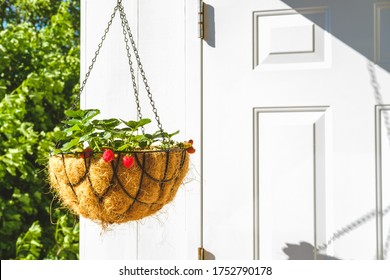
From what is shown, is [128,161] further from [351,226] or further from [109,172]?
[351,226]

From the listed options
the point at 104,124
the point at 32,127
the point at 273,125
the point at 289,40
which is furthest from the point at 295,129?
the point at 32,127

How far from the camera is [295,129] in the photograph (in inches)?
64.4

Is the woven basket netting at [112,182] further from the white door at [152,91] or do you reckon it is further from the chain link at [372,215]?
the chain link at [372,215]

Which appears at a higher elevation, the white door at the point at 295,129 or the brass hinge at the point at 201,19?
the brass hinge at the point at 201,19

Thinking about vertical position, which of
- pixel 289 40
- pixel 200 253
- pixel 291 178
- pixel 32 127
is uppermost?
pixel 289 40

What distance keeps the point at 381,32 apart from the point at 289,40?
1.01ft

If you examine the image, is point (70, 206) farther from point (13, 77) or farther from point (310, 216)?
point (13, 77)

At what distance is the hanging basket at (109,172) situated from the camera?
1234 millimetres

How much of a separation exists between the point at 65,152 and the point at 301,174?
815mm

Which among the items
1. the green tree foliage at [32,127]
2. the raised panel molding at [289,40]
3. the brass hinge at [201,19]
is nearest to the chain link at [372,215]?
the raised panel molding at [289,40]

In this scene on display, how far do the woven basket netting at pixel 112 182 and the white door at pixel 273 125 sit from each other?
16.7 inches

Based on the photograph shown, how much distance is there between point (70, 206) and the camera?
4.37 ft

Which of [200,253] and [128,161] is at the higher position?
[128,161]

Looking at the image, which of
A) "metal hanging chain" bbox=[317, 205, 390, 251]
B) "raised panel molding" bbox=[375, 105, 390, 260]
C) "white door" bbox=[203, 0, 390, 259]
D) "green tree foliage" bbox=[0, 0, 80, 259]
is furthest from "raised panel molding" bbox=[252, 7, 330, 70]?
"green tree foliage" bbox=[0, 0, 80, 259]
